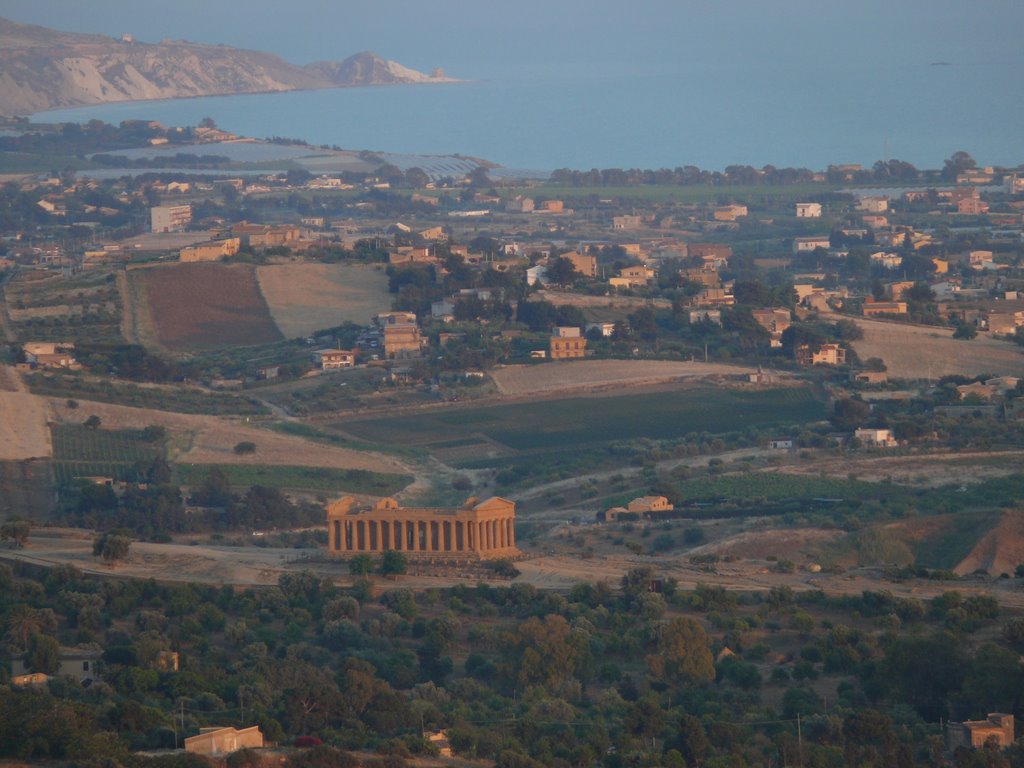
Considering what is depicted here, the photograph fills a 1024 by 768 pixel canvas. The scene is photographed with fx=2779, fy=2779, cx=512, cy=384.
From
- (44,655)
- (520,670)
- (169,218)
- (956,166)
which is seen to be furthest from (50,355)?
(956,166)

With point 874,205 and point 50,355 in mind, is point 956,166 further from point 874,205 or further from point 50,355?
point 50,355

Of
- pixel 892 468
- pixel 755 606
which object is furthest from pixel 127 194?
pixel 755 606

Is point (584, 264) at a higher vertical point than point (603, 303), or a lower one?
lower

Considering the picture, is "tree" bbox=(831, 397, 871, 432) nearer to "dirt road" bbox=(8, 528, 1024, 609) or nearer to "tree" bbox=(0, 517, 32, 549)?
"dirt road" bbox=(8, 528, 1024, 609)

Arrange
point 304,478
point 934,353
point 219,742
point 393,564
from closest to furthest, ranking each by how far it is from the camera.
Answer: point 219,742
point 393,564
point 304,478
point 934,353

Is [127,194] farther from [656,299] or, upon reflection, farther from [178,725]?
[178,725]

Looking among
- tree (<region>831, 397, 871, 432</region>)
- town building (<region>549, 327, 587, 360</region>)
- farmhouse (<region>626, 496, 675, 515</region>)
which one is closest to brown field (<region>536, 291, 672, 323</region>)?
town building (<region>549, 327, 587, 360</region>)
